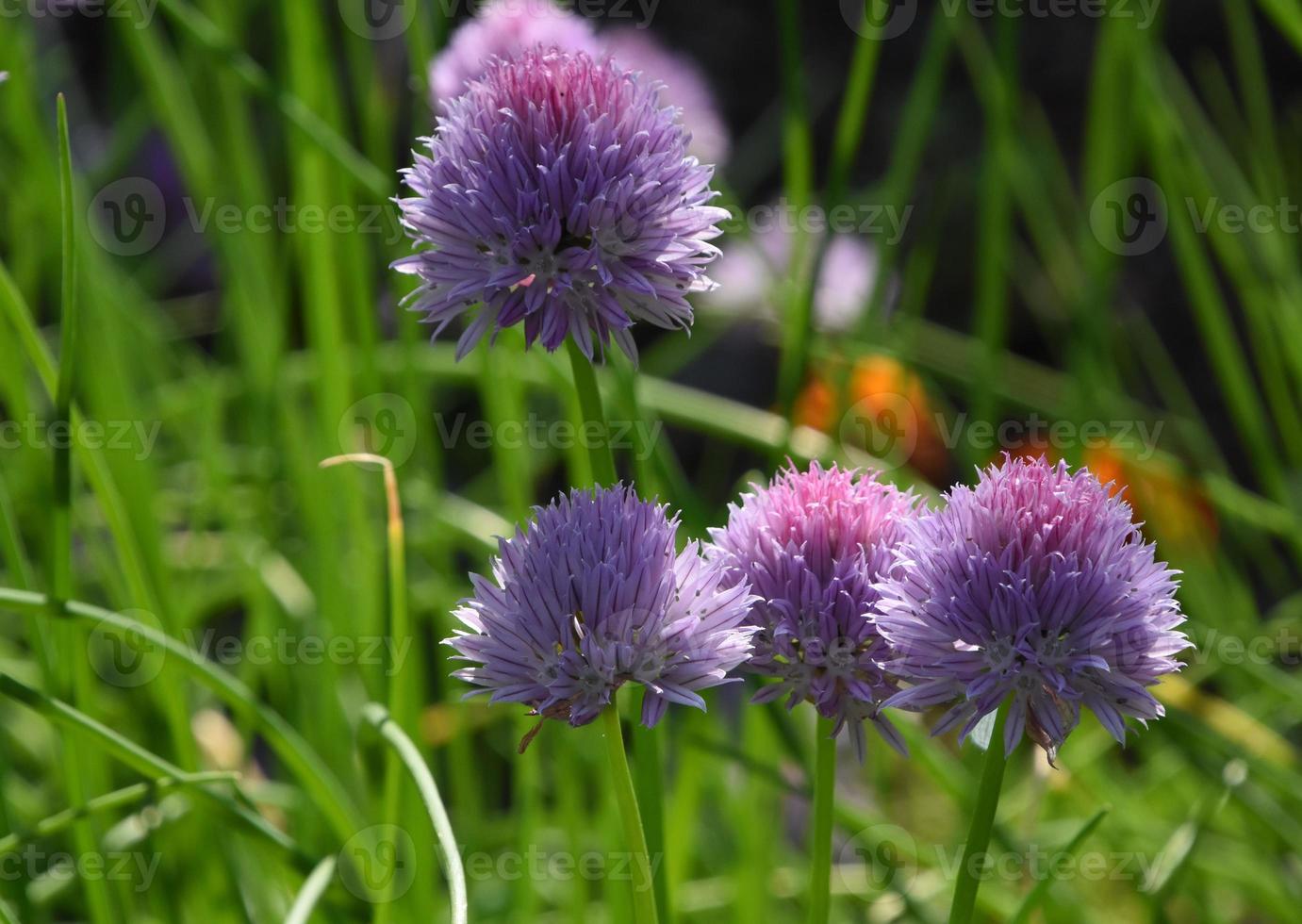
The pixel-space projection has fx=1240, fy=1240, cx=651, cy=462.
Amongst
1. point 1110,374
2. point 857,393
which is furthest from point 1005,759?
point 857,393

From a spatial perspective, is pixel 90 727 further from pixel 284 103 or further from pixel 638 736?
pixel 284 103

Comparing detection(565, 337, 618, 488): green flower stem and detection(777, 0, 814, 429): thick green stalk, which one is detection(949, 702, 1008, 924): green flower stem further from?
detection(777, 0, 814, 429): thick green stalk

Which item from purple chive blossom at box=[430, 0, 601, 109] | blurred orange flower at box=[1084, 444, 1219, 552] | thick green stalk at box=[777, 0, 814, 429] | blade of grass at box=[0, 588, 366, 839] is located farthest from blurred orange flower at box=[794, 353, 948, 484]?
blade of grass at box=[0, 588, 366, 839]

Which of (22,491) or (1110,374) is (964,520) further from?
(22,491)

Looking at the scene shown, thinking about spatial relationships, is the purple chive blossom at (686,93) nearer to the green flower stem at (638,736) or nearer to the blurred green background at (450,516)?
the blurred green background at (450,516)

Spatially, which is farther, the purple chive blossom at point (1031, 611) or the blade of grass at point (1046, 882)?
the blade of grass at point (1046, 882)

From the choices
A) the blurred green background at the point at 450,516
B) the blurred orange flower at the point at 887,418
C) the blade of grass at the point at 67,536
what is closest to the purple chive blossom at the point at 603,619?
the blurred green background at the point at 450,516
